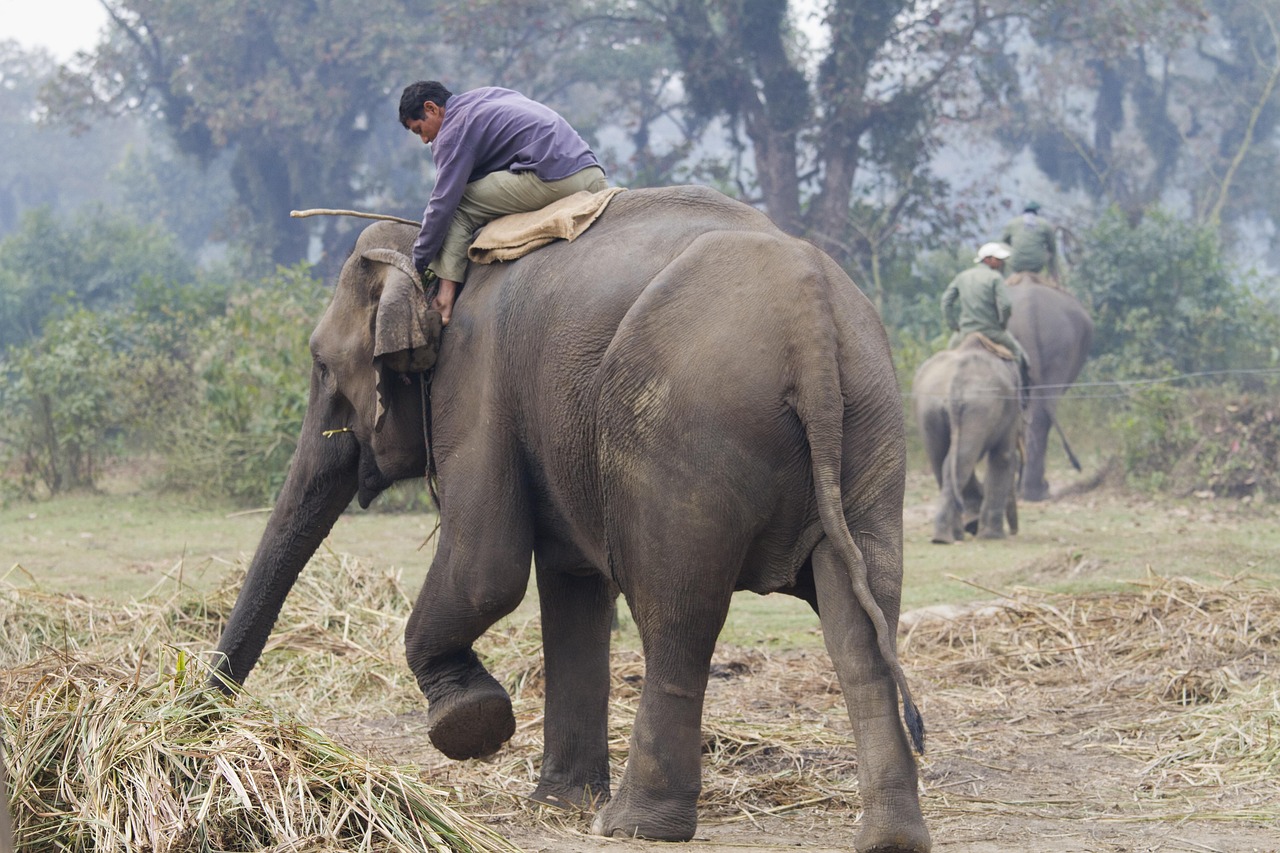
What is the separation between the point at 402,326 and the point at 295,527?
0.92m

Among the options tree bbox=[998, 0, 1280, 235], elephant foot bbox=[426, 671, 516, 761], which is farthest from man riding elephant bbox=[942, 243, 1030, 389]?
tree bbox=[998, 0, 1280, 235]

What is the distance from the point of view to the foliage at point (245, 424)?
14.1 meters

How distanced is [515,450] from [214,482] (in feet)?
33.0

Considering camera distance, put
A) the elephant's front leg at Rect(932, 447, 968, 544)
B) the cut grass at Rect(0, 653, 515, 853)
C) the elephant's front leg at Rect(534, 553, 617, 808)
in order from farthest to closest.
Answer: the elephant's front leg at Rect(932, 447, 968, 544), the elephant's front leg at Rect(534, 553, 617, 808), the cut grass at Rect(0, 653, 515, 853)

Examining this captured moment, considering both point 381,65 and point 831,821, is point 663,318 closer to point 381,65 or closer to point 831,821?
point 831,821

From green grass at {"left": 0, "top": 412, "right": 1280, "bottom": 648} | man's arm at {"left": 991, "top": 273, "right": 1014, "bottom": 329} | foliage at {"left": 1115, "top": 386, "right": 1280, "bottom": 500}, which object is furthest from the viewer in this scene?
foliage at {"left": 1115, "top": 386, "right": 1280, "bottom": 500}

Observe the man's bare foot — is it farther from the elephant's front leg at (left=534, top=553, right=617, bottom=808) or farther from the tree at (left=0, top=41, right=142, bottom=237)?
the tree at (left=0, top=41, right=142, bottom=237)

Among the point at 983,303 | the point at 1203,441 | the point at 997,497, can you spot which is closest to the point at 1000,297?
the point at 983,303

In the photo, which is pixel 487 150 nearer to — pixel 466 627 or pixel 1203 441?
pixel 466 627

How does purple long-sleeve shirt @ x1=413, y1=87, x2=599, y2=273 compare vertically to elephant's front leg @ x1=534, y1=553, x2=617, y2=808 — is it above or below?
above

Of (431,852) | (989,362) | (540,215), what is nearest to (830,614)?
(431,852)

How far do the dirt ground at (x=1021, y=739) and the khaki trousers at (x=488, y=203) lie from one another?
5.45 ft

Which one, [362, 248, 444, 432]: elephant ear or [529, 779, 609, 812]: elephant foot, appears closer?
[362, 248, 444, 432]: elephant ear

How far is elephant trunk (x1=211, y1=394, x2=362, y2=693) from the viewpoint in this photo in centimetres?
506
